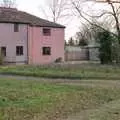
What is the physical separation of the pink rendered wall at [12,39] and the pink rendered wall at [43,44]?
57.7 inches

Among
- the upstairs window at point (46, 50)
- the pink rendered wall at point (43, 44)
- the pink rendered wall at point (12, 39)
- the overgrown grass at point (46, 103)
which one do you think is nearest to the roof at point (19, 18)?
the pink rendered wall at point (12, 39)

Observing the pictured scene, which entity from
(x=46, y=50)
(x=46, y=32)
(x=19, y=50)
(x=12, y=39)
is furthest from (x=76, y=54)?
(x=12, y=39)

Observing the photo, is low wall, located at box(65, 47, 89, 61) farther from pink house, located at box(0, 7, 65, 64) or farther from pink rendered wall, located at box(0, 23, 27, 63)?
pink rendered wall, located at box(0, 23, 27, 63)

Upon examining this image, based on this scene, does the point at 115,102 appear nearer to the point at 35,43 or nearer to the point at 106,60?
the point at 106,60

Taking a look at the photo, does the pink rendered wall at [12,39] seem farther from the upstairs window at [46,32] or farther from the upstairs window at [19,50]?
the upstairs window at [46,32]

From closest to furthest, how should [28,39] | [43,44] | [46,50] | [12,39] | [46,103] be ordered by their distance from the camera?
[46,103]
[12,39]
[28,39]
[43,44]
[46,50]

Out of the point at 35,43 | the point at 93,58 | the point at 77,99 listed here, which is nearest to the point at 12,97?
the point at 77,99

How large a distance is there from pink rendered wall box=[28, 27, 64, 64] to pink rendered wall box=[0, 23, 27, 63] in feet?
4.81

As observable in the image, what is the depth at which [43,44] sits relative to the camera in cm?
6519

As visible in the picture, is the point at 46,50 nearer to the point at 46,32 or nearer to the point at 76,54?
the point at 46,32

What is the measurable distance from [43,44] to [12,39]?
648 centimetres

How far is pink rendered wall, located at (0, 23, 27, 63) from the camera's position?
59719 millimetres

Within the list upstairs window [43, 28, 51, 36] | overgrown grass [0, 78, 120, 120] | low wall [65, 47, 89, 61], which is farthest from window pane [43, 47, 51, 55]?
overgrown grass [0, 78, 120, 120]

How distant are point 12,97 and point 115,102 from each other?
4.00 m
